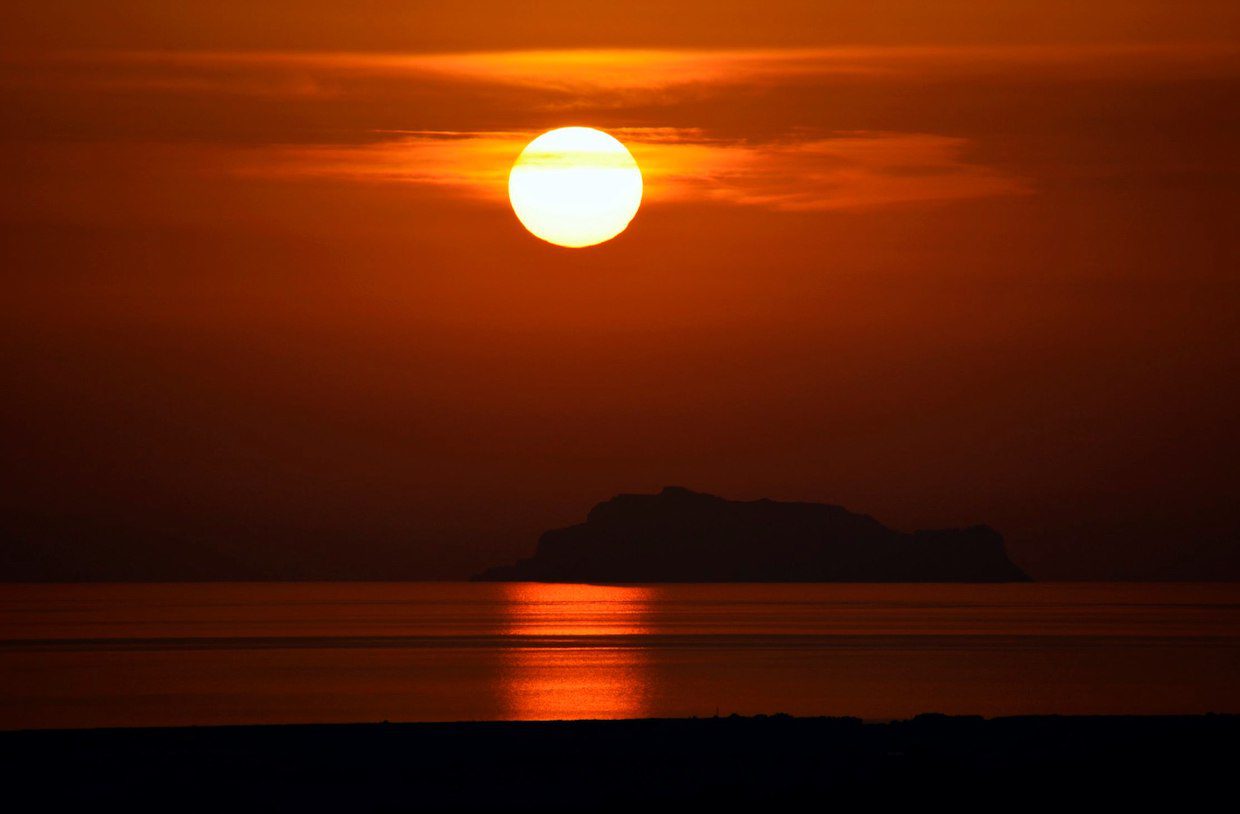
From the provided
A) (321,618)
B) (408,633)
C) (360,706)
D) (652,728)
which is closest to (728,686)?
(360,706)

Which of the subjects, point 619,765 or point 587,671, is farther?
point 587,671

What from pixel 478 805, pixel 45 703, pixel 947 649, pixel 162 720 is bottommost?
pixel 478 805

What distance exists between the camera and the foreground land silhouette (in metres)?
22.8

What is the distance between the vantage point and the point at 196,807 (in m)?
22.3

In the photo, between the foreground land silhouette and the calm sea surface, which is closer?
the foreground land silhouette

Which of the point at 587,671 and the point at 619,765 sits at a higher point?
the point at 587,671

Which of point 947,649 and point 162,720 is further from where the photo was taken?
point 947,649

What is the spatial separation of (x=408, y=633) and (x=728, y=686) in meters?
71.6

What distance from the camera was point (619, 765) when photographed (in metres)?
26.5

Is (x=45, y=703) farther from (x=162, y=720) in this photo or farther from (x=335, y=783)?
(x=335, y=783)

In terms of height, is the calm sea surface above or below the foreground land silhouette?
above

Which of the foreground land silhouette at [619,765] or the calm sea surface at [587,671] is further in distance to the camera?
the calm sea surface at [587,671]

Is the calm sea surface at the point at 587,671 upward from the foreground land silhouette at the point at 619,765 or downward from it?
upward

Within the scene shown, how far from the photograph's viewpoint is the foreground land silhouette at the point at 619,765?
22797 mm
